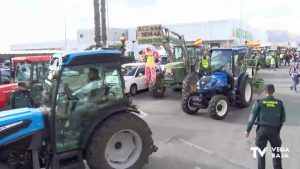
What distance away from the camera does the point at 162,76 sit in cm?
1662

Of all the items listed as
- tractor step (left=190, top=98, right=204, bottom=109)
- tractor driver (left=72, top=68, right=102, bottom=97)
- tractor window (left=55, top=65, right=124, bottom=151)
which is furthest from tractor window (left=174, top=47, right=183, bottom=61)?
tractor driver (left=72, top=68, right=102, bottom=97)

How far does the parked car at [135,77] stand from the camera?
17.2 m

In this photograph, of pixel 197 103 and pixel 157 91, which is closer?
pixel 197 103

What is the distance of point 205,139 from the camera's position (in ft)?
29.2

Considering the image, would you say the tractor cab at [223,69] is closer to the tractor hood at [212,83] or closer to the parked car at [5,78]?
the tractor hood at [212,83]

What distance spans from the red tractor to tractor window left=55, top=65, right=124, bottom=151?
5282 mm

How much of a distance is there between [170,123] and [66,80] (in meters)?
5.86

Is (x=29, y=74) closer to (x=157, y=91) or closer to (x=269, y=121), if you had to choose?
(x=157, y=91)

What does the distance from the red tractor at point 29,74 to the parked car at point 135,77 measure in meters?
6.12

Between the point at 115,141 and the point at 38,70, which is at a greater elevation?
the point at 38,70

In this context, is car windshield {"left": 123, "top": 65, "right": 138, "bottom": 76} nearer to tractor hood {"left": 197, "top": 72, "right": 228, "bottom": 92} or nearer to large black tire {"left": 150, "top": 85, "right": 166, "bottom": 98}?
large black tire {"left": 150, "top": 85, "right": 166, "bottom": 98}

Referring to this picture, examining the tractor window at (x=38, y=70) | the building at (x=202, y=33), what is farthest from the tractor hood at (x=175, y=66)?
the building at (x=202, y=33)

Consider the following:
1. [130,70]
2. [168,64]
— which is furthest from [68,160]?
[130,70]

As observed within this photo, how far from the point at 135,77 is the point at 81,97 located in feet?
38.7
